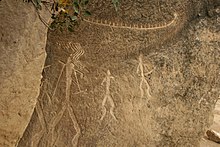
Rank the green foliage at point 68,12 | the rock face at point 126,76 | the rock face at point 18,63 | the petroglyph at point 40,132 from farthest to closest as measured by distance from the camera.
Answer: the rock face at point 18,63 → the petroglyph at point 40,132 → the rock face at point 126,76 → the green foliage at point 68,12

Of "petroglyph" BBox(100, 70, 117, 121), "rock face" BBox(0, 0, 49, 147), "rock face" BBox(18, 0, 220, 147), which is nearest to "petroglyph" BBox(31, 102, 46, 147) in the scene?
"rock face" BBox(18, 0, 220, 147)

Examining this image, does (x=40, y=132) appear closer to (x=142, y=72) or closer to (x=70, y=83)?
(x=70, y=83)

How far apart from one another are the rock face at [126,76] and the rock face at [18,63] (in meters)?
0.70

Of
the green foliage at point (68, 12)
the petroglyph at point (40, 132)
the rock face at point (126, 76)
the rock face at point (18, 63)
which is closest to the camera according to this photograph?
the green foliage at point (68, 12)

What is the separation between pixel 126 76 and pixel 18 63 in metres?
1.00

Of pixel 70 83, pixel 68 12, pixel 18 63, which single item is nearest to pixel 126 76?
pixel 70 83

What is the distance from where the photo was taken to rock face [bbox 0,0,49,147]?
3.35 meters

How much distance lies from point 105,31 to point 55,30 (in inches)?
9.1

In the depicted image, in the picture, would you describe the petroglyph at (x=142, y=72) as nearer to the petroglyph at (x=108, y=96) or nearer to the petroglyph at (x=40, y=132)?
the petroglyph at (x=108, y=96)

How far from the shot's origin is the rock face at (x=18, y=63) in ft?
11.0

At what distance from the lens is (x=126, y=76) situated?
2643 millimetres

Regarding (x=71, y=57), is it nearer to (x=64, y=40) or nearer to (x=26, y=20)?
(x=64, y=40)

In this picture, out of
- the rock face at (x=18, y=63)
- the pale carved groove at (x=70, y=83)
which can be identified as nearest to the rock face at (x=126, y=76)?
the pale carved groove at (x=70, y=83)

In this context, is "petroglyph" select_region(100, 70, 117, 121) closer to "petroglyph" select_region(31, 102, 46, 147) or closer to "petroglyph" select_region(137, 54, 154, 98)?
"petroglyph" select_region(137, 54, 154, 98)
